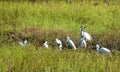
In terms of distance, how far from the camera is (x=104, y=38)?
31.4ft

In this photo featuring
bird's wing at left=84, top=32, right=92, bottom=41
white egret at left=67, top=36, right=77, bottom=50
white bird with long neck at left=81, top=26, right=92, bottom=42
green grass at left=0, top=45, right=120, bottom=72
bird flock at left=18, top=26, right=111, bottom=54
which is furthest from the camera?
bird's wing at left=84, top=32, right=92, bottom=41

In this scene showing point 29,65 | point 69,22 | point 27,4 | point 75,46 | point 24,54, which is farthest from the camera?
point 27,4

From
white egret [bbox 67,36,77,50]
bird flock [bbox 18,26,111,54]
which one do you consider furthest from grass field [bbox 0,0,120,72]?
white egret [bbox 67,36,77,50]

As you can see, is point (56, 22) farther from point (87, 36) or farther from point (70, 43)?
point (70, 43)

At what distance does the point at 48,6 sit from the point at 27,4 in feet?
1.68

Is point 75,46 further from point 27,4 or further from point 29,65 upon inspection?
point 29,65

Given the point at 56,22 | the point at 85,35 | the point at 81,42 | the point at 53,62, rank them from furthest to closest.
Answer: the point at 56,22
the point at 85,35
the point at 81,42
the point at 53,62

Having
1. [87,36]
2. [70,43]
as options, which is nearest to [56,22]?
[87,36]

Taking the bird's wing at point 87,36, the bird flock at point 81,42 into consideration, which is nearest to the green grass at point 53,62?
the bird flock at point 81,42

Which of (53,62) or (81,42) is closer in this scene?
(53,62)

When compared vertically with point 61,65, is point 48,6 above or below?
below

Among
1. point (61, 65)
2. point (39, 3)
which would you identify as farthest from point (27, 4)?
point (61, 65)

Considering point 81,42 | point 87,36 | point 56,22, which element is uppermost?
point 81,42

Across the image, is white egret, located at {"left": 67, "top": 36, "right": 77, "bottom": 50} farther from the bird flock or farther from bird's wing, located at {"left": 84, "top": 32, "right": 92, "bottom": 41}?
bird's wing, located at {"left": 84, "top": 32, "right": 92, "bottom": 41}
